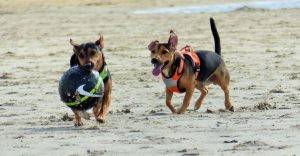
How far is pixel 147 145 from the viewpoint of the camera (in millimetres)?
8914

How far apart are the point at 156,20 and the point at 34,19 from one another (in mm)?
5265

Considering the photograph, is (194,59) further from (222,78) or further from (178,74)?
(222,78)

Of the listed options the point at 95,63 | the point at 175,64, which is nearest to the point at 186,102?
the point at 175,64

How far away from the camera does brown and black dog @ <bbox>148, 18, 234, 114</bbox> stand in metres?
11.6

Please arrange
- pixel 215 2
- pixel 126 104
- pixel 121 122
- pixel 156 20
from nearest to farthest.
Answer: pixel 121 122 → pixel 126 104 → pixel 156 20 → pixel 215 2

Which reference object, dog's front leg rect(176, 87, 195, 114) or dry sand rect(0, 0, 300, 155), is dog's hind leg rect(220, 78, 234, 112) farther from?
dog's front leg rect(176, 87, 195, 114)

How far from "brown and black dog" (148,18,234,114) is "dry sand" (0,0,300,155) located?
26 centimetres

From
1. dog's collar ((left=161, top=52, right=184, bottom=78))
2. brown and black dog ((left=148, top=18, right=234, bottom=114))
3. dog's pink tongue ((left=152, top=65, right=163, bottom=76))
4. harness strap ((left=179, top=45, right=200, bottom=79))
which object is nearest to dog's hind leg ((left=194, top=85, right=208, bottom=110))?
brown and black dog ((left=148, top=18, right=234, bottom=114))

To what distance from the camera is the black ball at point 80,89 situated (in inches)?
412

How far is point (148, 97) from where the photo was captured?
45.0 feet

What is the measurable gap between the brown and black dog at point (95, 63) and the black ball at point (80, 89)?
0.10 metres

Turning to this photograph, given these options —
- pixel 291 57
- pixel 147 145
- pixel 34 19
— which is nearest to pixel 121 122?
pixel 147 145

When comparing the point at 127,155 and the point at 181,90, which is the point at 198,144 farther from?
the point at 181,90

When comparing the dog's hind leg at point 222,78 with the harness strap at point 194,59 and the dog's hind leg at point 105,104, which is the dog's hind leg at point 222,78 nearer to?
the harness strap at point 194,59
